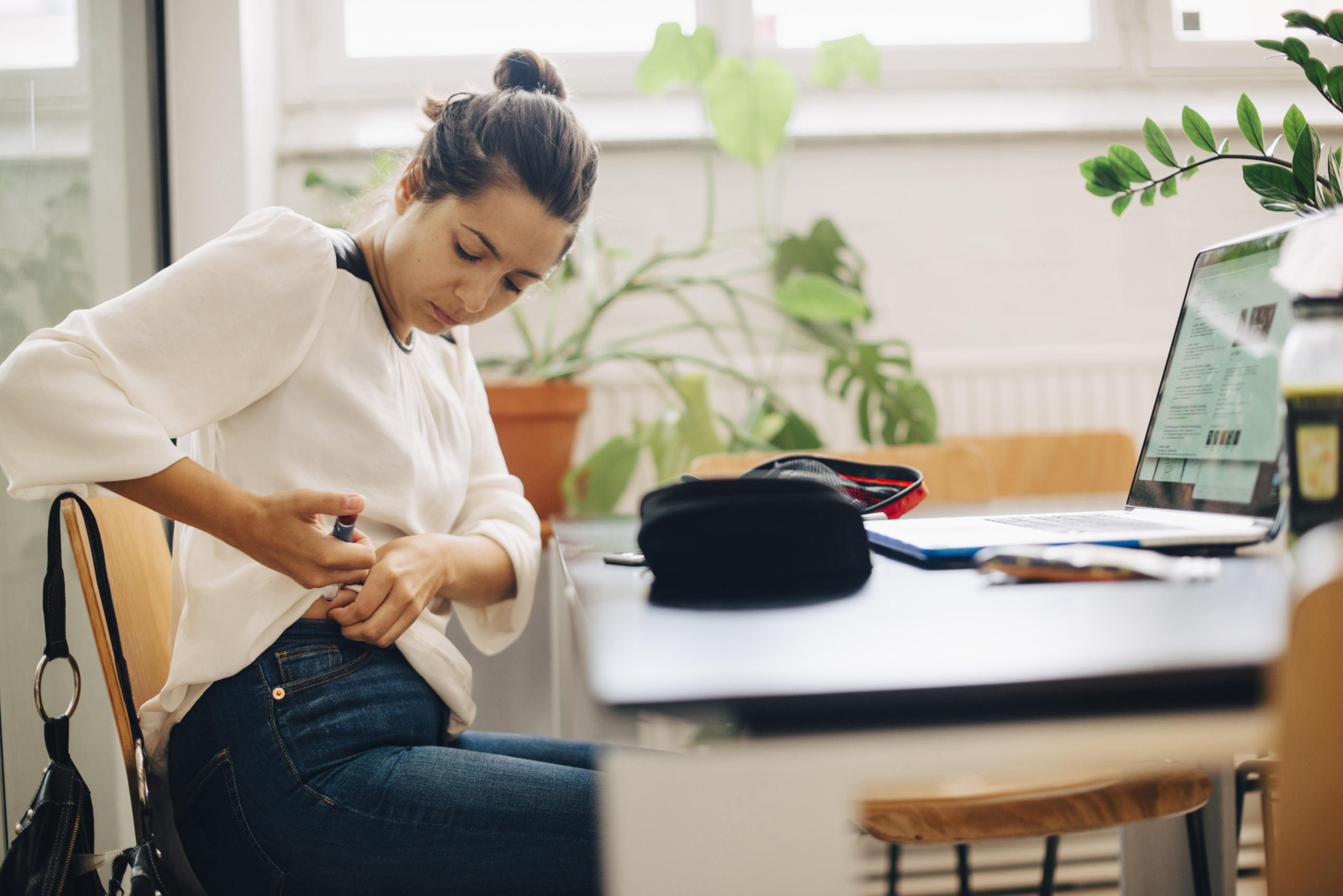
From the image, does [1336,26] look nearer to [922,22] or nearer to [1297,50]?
[1297,50]

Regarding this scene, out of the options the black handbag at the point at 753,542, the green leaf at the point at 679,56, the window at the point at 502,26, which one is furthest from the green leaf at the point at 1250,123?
the window at the point at 502,26

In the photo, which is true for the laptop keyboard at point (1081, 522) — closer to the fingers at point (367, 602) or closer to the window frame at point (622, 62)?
the fingers at point (367, 602)

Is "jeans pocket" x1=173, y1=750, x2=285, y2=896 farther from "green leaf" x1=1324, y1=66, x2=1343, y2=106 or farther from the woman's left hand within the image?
"green leaf" x1=1324, y1=66, x2=1343, y2=106

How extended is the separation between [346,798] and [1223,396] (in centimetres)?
73

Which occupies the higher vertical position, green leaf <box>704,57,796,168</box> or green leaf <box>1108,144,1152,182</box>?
green leaf <box>704,57,796,168</box>

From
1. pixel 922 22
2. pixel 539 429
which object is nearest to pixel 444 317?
pixel 539 429

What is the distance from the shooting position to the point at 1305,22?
2.51 feet

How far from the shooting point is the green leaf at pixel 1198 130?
852mm

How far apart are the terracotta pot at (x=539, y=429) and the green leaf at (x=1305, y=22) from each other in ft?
4.04

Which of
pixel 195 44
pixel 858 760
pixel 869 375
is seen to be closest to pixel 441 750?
pixel 858 760

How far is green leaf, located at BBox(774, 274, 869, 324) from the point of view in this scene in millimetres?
1879

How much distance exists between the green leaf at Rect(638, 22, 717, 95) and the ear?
1.11 meters

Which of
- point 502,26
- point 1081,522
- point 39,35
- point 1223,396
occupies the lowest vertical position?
point 1081,522

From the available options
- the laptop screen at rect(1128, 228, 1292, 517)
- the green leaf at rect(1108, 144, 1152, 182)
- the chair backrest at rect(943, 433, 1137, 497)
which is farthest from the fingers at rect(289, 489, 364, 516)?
the chair backrest at rect(943, 433, 1137, 497)
